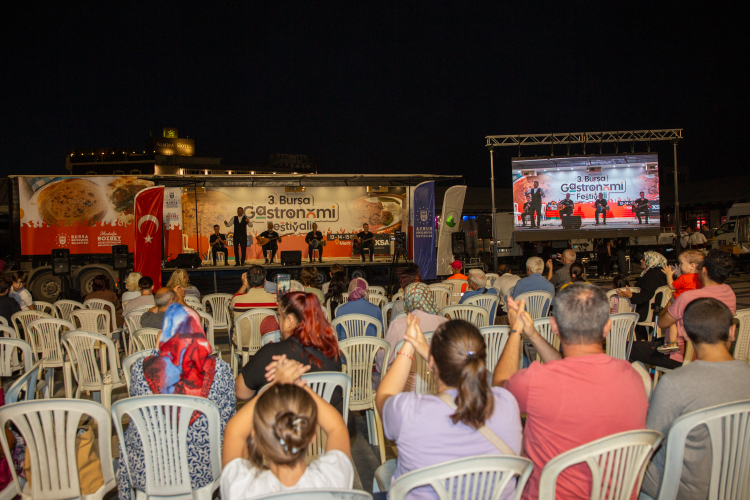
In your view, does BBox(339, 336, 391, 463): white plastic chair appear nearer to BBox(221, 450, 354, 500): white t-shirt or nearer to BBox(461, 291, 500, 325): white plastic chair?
BBox(221, 450, 354, 500): white t-shirt

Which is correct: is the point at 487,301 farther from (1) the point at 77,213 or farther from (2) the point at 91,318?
(1) the point at 77,213

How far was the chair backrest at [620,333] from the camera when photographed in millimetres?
3631

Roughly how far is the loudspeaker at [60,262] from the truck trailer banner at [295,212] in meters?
3.92

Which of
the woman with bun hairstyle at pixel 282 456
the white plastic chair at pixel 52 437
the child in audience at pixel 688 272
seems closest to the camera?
the woman with bun hairstyle at pixel 282 456

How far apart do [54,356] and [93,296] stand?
1.41 meters

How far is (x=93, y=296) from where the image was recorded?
5484 millimetres

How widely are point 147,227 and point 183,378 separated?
9.43m

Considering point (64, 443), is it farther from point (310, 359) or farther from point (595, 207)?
point (595, 207)

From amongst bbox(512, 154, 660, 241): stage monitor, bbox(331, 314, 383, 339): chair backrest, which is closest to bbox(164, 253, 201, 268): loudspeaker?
bbox(331, 314, 383, 339): chair backrest

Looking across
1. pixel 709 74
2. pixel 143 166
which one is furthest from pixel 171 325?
pixel 143 166

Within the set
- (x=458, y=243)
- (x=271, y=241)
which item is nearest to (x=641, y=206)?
(x=458, y=243)

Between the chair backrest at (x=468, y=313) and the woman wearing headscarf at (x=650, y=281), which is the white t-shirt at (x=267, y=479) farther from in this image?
the woman wearing headscarf at (x=650, y=281)

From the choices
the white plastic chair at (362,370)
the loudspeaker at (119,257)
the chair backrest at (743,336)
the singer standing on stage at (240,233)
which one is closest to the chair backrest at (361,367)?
the white plastic chair at (362,370)

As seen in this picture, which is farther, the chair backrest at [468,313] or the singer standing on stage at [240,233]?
the singer standing on stage at [240,233]
